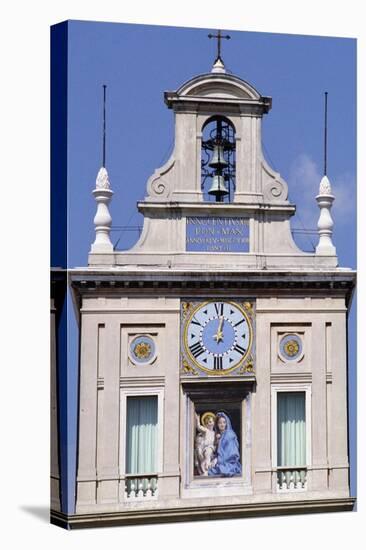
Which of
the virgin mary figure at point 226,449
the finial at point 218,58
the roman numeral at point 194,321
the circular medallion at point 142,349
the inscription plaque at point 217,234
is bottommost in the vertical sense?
the virgin mary figure at point 226,449

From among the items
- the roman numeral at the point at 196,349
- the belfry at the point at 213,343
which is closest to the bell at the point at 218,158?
the belfry at the point at 213,343

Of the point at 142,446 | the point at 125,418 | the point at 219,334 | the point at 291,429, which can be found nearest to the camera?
the point at 125,418

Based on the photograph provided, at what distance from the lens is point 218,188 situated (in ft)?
51.6

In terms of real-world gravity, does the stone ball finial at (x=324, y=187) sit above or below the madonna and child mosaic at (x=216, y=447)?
above

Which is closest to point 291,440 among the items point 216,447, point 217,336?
point 216,447

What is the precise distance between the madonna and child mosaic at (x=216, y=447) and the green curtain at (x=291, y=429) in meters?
0.51

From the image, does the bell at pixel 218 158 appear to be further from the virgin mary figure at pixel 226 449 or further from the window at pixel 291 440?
the virgin mary figure at pixel 226 449

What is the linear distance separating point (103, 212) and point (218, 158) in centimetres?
Result: 151

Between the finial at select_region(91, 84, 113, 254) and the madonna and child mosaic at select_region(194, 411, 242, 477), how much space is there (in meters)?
2.05

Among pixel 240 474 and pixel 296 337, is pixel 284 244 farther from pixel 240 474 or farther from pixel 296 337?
pixel 240 474

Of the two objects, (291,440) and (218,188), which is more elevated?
(218,188)

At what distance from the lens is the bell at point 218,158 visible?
15766 mm

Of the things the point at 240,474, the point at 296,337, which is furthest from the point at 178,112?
the point at 240,474

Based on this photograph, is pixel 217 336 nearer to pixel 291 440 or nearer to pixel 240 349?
pixel 240 349
